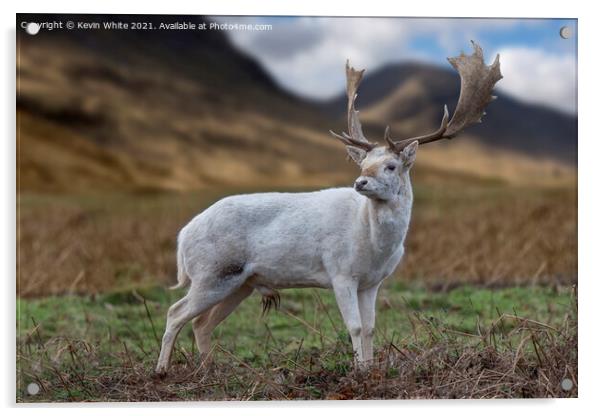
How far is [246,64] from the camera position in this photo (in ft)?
28.9

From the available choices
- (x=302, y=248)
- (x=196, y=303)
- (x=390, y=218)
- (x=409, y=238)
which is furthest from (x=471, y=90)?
(x=409, y=238)

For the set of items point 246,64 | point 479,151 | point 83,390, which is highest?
point 246,64

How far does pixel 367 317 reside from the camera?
22.8ft

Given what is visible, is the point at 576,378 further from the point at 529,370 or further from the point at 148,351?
the point at 148,351

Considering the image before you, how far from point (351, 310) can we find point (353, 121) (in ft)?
4.51

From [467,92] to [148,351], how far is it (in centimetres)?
346

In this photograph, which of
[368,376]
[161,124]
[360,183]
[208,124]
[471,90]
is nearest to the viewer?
[360,183]

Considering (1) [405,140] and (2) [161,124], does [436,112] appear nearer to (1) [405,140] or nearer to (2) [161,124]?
(2) [161,124]

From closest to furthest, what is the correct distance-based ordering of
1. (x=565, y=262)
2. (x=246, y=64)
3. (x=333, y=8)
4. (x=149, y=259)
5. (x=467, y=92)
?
(x=467, y=92) → (x=333, y=8) → (x=246, y=64) → (x=565, y=262) → (x=149, y=259)

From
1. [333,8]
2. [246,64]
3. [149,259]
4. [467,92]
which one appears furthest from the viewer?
[149,259]

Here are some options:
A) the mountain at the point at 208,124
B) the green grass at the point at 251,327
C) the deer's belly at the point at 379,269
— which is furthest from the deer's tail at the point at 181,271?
the mountain at the point at 208,124

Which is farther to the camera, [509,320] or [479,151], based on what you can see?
[479,151]

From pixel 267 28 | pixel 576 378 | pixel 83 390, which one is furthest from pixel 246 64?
pixel 576 378

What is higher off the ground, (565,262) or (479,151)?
(479,151)
